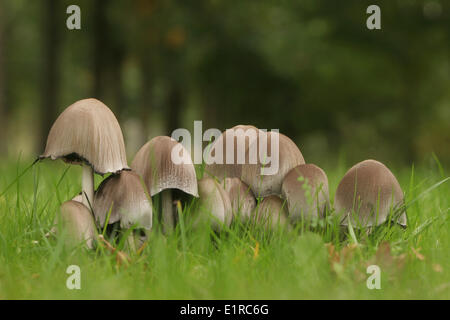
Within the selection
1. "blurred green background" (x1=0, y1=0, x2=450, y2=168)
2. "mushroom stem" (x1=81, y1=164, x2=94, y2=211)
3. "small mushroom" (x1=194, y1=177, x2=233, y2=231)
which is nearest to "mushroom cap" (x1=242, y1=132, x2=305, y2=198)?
"small mushroom" (x1=194, y1=177, x2=233, y2=231)

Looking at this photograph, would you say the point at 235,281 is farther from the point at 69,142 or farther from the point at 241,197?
the point at 69,142

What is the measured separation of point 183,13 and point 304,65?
9.63ft

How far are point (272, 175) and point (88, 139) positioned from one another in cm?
78

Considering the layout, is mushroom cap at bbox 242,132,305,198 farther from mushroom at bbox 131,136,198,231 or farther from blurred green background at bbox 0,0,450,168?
blurred green background at bbox 0,0,450,168

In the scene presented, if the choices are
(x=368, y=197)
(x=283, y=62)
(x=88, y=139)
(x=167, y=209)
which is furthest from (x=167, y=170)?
(x=283, y=62)

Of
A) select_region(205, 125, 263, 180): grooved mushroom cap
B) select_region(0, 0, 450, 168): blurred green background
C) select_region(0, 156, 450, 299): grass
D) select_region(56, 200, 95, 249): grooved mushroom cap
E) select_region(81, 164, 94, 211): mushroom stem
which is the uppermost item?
select_region(0, 0, 450, 168): blurred green background

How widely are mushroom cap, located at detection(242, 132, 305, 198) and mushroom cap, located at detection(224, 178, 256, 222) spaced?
0.05 meters

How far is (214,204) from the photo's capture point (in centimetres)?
200

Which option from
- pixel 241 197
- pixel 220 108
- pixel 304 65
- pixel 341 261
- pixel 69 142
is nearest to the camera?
pixel 341 261

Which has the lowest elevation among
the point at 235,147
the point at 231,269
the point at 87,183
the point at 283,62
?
the point at 231,269

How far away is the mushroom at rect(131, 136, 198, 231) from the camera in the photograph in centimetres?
198

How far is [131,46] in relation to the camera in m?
11.8

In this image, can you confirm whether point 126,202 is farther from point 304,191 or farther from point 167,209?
point 304,191
